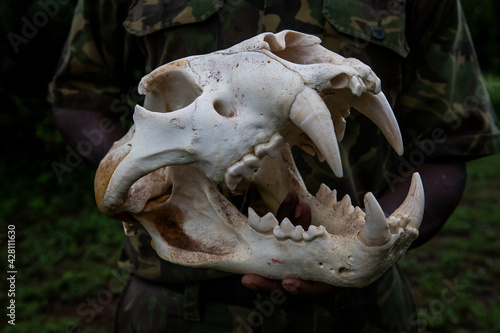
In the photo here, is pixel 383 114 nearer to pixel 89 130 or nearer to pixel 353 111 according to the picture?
pixel 353 111

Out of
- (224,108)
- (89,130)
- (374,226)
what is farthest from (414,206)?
(89,130)

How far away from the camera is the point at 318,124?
1274 mm

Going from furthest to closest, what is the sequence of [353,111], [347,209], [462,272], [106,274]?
[462,272] → [106,274] → [353,111] → [347,209]

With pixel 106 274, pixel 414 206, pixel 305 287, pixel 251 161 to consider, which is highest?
pixel 251 161

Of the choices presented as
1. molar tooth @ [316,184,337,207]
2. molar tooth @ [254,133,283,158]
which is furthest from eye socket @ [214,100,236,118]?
molar tooth @ [316,184,337,207]

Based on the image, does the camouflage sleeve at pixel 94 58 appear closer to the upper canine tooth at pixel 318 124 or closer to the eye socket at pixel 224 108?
the eye socket at pixel 224 108

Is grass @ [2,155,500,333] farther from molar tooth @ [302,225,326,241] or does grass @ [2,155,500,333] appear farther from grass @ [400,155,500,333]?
molar tooth @ [302,225,326,241]

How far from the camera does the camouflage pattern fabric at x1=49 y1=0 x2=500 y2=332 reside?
183 cm

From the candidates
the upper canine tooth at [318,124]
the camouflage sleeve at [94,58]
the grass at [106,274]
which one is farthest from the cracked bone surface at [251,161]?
the grass at [106,274]

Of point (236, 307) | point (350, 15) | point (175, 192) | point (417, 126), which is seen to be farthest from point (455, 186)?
point (175, 192)

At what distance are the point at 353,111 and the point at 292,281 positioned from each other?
2.21ft

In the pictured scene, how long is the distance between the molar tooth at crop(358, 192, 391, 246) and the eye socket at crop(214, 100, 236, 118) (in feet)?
1.26

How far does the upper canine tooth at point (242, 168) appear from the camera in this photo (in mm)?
1338

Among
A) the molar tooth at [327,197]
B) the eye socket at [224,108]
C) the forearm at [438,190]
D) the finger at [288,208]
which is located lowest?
the forearm at [438,190]
